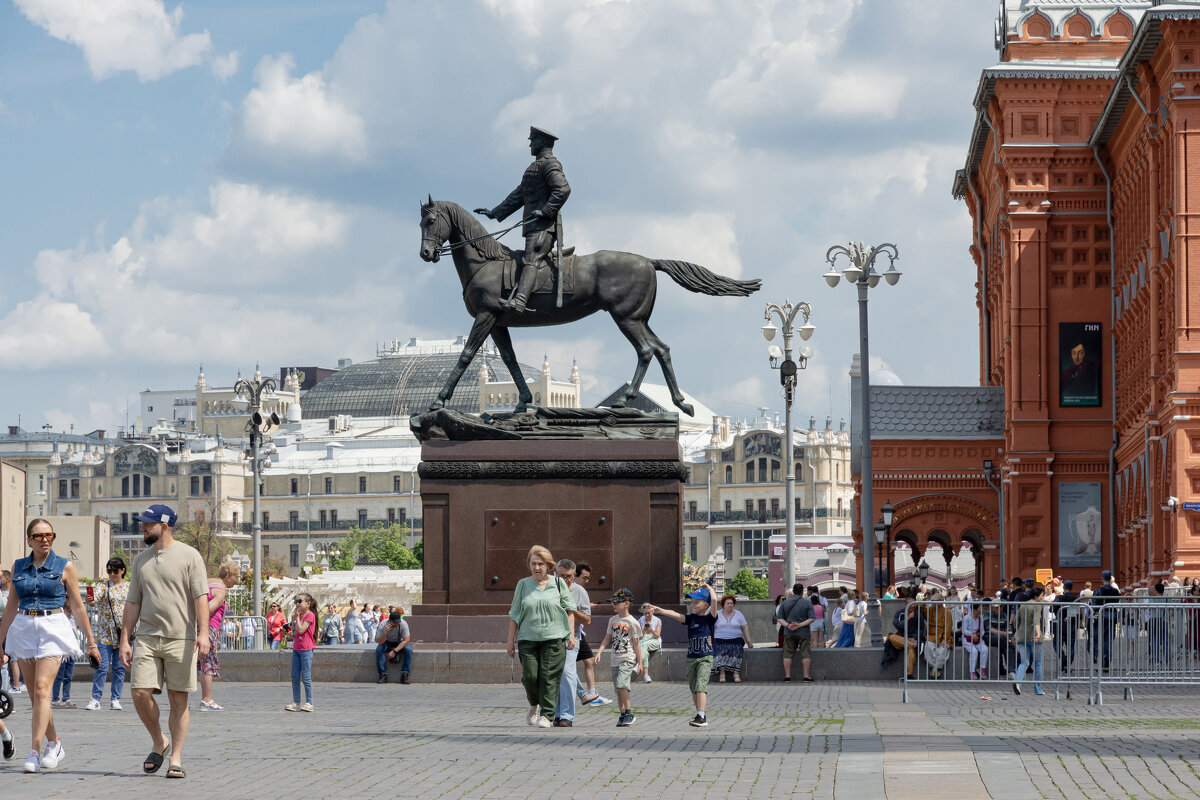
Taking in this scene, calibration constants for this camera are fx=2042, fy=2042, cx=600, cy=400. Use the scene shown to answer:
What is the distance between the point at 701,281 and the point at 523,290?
2.74 m

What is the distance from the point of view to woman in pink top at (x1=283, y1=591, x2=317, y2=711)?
20.7 meters

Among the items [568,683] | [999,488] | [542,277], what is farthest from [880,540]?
[568,683]

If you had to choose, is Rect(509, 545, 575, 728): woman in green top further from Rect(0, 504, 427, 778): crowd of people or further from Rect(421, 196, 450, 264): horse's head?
Rect(421, 196, 450, 264): horse's head

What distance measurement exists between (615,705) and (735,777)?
8120mm

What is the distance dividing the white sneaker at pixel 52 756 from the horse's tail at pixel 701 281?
1609cm

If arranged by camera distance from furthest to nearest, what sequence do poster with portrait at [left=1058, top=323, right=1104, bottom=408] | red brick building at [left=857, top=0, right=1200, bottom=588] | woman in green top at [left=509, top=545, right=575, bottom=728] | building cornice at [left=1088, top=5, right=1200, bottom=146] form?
1. poster with portrait at [left=1058, top=323, right=1104, bottom=408]
2. red brick building at [left=857, top=0, right=1200, bottom=588]
3. building cornice at [left=1088, top=5, right=1200, bottom=146]
4. woman in green top at [left=509, top=545, right=575, bottom=728]

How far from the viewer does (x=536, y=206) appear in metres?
27.6

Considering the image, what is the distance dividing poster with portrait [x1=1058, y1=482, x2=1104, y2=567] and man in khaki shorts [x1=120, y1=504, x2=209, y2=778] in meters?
41.5

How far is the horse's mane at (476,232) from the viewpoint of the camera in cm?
2775

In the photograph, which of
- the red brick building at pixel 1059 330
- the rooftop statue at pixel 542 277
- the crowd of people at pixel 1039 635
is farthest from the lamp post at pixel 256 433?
the crowd of people at pixel 1039 635

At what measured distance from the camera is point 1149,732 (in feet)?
55.7

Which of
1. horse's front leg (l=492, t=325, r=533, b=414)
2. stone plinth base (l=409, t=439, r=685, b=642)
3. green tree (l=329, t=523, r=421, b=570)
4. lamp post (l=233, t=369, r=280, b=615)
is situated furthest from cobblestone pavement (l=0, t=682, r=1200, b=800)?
green tree (l=329, t=523, r=421, b=570)

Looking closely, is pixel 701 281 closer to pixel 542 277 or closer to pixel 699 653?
pixel 542 277

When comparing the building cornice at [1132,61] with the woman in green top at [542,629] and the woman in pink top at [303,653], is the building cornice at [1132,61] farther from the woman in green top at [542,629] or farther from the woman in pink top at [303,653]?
the woman in green top at [542,629]
